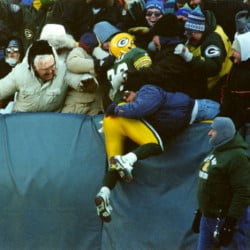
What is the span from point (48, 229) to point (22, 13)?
3.06 m

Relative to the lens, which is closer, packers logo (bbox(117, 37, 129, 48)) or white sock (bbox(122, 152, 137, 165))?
white sock (bbox(122, 152, 137, 165))

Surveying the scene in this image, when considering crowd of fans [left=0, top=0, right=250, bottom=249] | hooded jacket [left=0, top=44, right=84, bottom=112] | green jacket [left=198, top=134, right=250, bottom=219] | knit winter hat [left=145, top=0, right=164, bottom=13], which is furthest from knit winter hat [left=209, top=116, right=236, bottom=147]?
knit winter hat [left=145, top=0, right=164, bottom=13]

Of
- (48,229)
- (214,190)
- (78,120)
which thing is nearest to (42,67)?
(78,120)

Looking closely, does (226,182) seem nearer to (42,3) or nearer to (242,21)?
(242,21)

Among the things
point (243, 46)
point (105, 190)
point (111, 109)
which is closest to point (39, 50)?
point (111, 109)

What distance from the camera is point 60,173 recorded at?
31.3 feet

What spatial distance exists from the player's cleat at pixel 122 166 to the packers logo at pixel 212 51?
4.53 ft

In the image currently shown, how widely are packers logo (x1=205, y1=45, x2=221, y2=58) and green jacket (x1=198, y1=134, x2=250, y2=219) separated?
4.33ft

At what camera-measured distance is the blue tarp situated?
364 inches

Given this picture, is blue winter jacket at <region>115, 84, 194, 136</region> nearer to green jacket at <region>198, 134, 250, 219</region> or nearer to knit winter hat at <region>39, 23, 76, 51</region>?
green jacket at <region>198, 134, 250, 219</region>

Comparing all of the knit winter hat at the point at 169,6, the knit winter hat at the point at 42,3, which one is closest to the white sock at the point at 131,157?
the knit winter hat at the point at 169,6

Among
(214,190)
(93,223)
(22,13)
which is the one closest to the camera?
(214,190)

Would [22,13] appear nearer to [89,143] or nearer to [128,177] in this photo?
[89,143]

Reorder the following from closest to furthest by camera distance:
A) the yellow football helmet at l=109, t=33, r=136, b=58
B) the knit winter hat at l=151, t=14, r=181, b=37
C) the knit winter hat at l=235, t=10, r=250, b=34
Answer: the knit winter hat at l=151, t=14, r=181, b=37 < the knit winter hat at l=235, t=10, r=250, b=34 < the yellow football helmet at l=109, t=33, r=136, b=58
